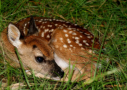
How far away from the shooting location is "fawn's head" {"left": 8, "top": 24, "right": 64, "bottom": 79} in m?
2.93

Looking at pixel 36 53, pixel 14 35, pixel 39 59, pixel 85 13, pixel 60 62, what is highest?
pixel 85 13

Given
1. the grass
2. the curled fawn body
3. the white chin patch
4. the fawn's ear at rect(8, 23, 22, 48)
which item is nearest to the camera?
the fawn's ear at rect(8, 23, 22, 48)

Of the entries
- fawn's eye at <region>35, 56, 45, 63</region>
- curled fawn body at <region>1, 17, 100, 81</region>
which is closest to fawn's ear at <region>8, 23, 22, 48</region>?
curled fawn body at <region>1, 17, 100, 81</region>

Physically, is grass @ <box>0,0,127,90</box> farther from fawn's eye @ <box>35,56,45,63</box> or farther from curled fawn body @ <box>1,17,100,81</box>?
fawn's eye @ <box>35,56,45,63</box>

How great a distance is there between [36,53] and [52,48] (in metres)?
0.36

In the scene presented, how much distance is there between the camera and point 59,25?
3.45 m

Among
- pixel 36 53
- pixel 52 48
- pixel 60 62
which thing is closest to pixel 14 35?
pixel 36 53

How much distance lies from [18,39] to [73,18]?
168cm

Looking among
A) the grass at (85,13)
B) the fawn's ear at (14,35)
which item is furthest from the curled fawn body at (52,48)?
the grass at (85,13)

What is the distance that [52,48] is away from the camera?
3.20 m

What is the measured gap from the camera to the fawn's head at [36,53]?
115 inches

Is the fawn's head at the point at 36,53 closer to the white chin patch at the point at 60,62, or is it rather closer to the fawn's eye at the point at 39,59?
the fawn's eye at the point at 39,59

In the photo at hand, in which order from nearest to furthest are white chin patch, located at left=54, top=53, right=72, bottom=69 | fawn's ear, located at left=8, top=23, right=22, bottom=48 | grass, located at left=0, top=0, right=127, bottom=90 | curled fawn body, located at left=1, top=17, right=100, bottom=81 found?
fawn's ear, located at left=8, top=23, right=22, bottom=48 < curled fawn body, located at left=1, top=17, right=100, bottom=81 < white chin patch, located at left=54, top=53, right=72, bottom=69 < grass, located at left=0, top=0, right=127, bottom=90

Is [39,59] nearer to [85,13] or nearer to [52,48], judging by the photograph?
[52,48]
